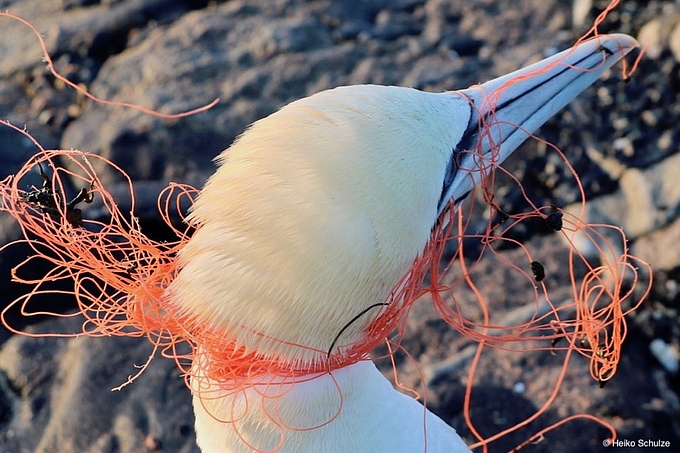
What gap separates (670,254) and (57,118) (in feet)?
11.1

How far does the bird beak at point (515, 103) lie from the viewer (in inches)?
72.9

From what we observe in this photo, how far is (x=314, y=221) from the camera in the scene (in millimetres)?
1420

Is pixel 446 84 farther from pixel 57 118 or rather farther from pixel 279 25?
pixel 57 118

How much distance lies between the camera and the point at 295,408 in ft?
5.53

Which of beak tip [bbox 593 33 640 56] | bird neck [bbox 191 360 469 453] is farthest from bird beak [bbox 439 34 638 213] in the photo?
bird neck [bbox 191 360 469 453]

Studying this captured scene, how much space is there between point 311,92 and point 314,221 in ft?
9.44

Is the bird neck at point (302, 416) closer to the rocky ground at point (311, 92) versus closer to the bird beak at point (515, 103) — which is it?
the bird beak at point (515, 103)

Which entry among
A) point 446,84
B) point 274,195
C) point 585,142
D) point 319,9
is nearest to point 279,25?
point 319,9

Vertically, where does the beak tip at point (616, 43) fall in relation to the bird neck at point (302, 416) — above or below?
above

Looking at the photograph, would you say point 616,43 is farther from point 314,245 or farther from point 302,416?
point 302,416

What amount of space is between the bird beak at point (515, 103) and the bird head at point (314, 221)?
20 centimetres

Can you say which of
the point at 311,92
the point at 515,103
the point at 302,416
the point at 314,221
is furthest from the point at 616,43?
the point at 311,92

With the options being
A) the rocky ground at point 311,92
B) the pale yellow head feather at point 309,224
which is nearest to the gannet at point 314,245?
the pale yellow head feather at point 309,224

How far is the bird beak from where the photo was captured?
1852 mm
